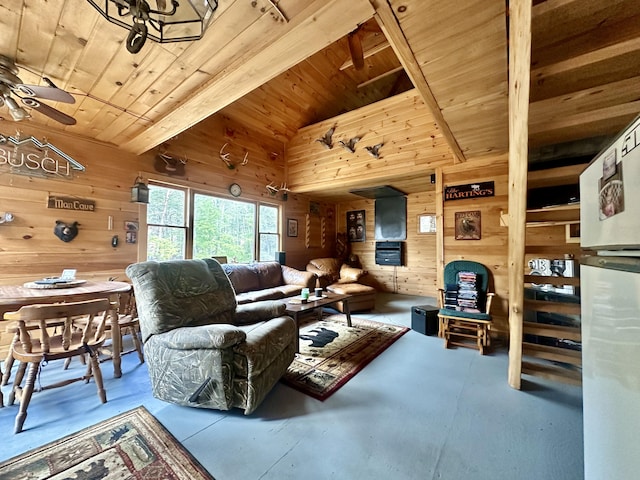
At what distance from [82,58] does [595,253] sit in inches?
127

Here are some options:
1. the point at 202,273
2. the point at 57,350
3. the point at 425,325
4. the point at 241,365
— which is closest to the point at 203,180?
the point at 202,273

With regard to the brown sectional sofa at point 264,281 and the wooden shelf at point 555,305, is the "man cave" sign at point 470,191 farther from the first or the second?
the brown sectional sofa at point 264,281

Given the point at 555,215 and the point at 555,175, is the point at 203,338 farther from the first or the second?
the point at 555,215

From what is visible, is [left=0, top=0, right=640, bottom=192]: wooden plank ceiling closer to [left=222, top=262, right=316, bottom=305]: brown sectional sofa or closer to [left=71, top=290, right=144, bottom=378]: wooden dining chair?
[left=71, top=290, right=144, bottom=378]: wooden dining chair

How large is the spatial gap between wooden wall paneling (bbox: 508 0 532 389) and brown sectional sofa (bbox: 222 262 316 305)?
301 centimetres

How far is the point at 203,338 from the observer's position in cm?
168

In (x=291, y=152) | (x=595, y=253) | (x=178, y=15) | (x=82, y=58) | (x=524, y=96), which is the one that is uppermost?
(x=291, y=152)

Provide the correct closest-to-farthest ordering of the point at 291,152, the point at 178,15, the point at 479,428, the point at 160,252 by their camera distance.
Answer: the point at 178,15, the point at 479,428, the point at 160,252, the point at 291,152

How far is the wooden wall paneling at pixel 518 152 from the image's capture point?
128cm

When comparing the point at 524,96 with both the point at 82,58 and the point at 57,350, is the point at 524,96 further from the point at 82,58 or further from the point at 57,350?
the point at 57,350

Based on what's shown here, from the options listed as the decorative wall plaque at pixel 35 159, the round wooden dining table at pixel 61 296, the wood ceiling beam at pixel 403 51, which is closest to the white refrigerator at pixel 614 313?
the wood ceiling beam at pixel 403 51

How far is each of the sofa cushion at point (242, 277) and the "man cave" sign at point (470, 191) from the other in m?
3.33

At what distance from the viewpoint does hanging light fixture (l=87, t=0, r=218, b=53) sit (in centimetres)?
117

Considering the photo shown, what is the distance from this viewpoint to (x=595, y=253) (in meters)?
1.03
